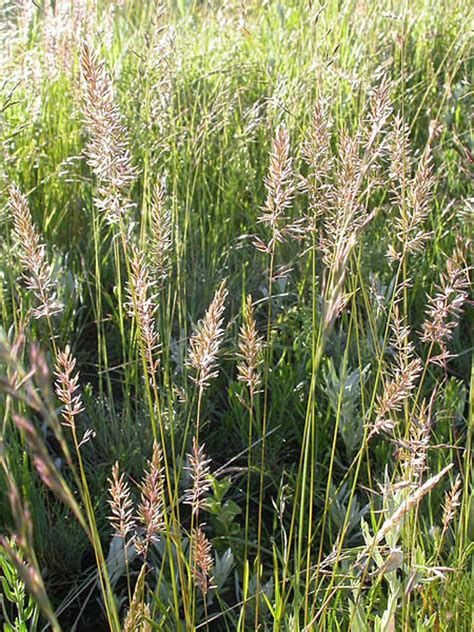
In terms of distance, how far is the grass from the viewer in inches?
46.0

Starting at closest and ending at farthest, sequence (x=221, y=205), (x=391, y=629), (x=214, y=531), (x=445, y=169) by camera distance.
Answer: (x=391, y=629), (x=214, y=531), (x=221, y=205), (x=445, y=169)

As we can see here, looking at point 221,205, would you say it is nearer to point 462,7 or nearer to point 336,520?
point 336,520

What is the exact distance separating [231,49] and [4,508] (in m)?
2.15

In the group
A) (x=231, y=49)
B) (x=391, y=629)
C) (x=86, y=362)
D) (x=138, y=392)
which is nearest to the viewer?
(x=391, y=629)

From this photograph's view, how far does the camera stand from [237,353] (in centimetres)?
155

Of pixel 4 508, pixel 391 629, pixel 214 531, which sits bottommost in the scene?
Result: pixel 214 531

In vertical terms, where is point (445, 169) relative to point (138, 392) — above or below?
above

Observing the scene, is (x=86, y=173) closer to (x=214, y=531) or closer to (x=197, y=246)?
(x=197, y=246)

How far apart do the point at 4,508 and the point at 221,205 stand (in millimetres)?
1160

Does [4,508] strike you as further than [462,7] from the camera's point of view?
No

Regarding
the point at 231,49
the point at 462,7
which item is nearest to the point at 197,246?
the point at 231,49

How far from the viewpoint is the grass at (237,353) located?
117 centimetres

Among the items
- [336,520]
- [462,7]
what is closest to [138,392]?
[336,520]

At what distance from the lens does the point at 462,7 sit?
3590 mm
